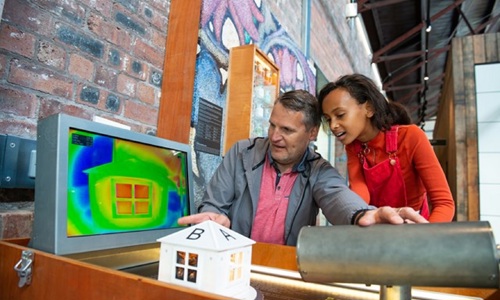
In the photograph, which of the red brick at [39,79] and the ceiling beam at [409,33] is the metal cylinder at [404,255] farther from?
the ceiling beam at [409,33]

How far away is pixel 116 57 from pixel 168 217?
0.79 m

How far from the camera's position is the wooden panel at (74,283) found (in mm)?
531

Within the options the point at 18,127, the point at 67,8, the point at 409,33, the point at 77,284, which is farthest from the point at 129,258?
the point at 409,33

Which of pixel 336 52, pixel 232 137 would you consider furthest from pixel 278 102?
pixel 336 52

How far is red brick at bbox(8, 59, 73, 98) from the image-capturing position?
109 centimetres

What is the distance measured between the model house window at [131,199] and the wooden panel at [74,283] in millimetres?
231

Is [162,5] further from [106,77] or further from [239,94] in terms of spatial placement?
[239,94]

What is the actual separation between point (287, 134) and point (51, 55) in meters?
0.92

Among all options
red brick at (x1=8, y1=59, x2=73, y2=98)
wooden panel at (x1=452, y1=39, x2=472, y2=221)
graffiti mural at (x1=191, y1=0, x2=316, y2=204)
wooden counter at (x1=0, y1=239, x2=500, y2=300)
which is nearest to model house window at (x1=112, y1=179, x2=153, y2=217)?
wooden counter at (x1=0, y1=239, x2=500, y2=300)

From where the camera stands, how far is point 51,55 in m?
1.20

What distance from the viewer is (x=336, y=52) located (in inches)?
207

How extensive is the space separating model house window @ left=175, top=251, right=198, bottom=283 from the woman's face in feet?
3.17

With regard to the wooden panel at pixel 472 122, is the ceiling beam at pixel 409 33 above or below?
above

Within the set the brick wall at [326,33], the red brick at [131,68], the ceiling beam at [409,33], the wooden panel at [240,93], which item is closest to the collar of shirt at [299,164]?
the wooden panel at [240,93]
